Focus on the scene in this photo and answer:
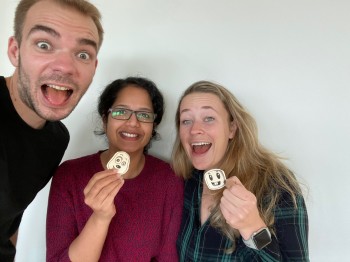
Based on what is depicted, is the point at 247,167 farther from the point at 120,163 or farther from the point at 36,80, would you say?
the point at 36,80

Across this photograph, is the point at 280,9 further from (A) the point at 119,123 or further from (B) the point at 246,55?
(A) the point at 119,123

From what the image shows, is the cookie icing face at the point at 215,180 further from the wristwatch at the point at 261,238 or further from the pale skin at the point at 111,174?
the pale skin at the point at 111,174

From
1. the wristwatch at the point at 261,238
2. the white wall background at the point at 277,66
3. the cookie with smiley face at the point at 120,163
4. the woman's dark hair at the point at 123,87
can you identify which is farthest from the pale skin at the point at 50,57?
the wristwatch at the point at 261,238

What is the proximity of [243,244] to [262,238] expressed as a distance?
153 mm

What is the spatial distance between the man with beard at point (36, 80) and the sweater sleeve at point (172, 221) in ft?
1.89

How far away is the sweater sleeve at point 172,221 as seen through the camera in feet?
3.99

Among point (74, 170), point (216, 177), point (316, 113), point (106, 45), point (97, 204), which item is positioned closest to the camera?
point (97, 204)

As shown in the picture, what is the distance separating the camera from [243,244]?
1.12 metres

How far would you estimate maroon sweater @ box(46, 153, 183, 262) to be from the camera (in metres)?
1.17

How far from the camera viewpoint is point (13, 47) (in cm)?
100

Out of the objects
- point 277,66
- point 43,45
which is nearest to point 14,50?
point 43,45

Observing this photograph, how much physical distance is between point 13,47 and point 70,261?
0.81 m

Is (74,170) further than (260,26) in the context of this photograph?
No

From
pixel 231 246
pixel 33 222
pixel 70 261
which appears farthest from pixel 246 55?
pixel 33 222
